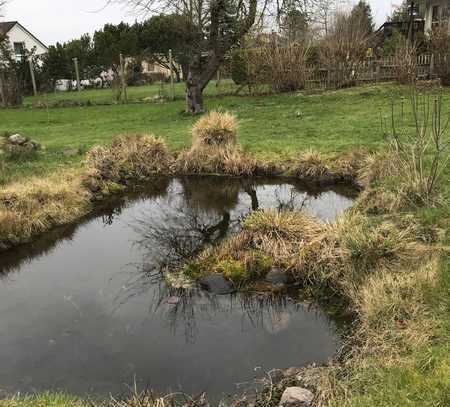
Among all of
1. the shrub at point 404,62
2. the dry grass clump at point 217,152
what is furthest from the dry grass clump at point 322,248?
the shrub at point 404,62

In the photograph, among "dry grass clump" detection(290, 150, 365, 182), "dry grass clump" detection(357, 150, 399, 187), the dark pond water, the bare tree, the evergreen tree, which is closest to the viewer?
the dark pond water

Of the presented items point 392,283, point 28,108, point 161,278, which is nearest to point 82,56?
point 28,108

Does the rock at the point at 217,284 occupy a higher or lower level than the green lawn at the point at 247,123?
lower

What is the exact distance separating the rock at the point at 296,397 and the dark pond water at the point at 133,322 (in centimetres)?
57

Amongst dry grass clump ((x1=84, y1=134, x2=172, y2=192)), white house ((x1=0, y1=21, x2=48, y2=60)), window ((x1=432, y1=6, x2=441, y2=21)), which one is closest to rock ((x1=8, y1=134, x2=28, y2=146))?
dry grass clump ((x1=84, y1=134, x2=172, y2=192))

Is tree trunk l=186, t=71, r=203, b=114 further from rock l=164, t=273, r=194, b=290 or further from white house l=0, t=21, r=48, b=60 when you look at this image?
white house l=0, t=21, r=48, b=60

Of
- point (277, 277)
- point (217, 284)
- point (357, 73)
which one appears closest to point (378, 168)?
point (277, 277)

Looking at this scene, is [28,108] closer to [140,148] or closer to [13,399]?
[140,148]

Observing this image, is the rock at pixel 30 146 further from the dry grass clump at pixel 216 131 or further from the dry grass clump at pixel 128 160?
the dry grass clump at pixel 216 131

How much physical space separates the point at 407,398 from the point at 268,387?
1.23 m

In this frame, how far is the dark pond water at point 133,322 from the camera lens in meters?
4.39

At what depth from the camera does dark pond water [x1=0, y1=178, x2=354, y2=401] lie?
14.4ft

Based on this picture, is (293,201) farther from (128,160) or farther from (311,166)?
(128,160)

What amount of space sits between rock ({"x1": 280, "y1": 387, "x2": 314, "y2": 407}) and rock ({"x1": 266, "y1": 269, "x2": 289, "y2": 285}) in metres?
2.12
